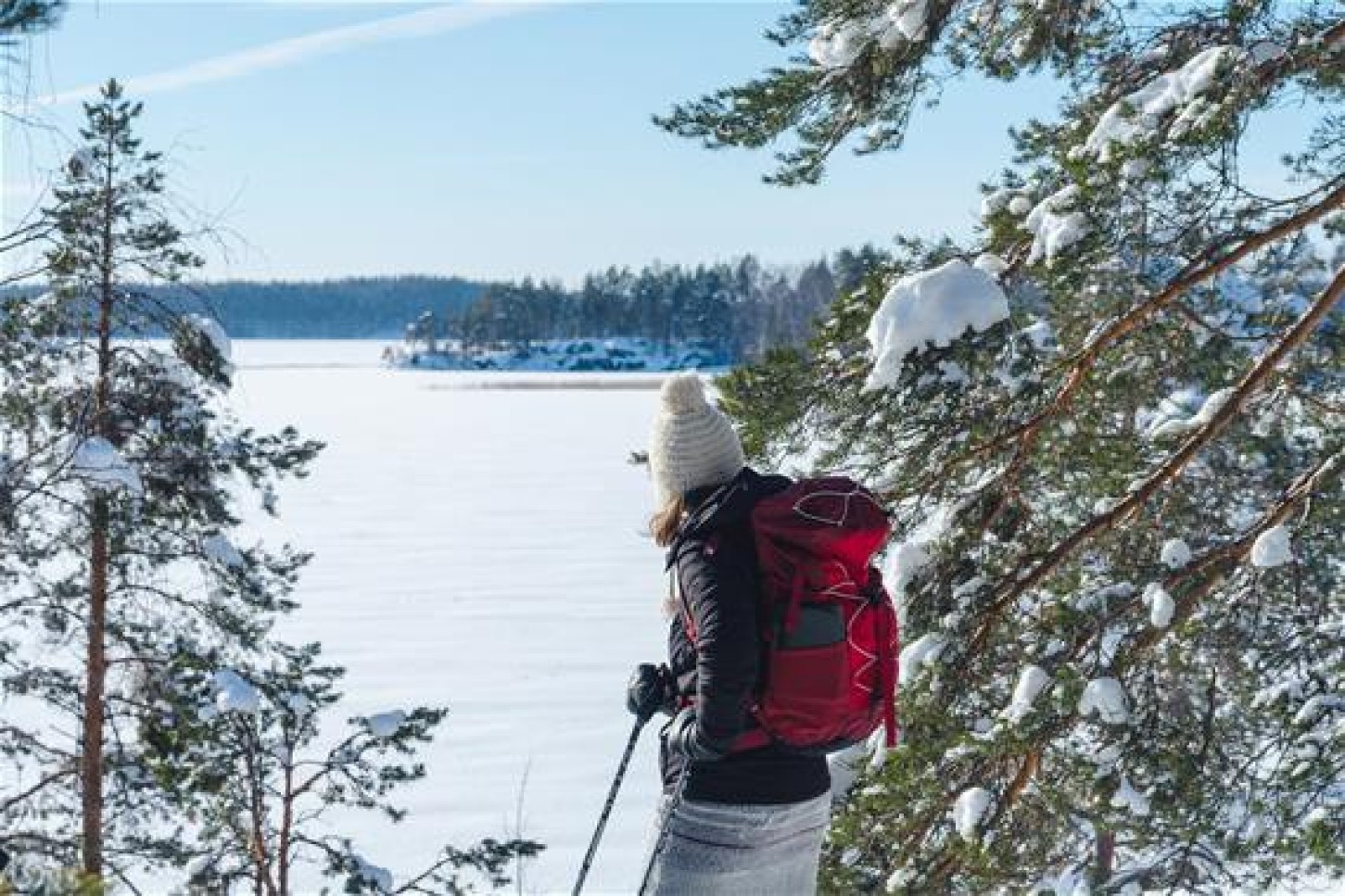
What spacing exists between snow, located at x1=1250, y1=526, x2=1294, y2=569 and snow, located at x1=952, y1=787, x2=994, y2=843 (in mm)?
1264

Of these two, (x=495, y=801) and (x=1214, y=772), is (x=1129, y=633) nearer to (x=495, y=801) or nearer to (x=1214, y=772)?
(x=1214, y=772)

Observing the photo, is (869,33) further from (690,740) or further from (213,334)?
(213,334)

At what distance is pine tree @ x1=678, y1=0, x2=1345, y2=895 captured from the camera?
13.4 ft

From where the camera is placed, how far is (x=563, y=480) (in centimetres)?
3562

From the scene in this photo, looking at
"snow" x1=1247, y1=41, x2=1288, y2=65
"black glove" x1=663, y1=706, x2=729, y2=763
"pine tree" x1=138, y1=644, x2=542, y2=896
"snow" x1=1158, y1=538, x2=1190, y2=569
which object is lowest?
"pine tree" x1=138, y1=644, x2=542, y2=896

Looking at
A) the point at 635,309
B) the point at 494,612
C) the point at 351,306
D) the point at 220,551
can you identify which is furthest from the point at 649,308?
the point at 220,551

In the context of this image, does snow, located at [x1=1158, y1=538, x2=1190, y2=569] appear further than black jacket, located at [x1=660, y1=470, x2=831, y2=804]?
Yes

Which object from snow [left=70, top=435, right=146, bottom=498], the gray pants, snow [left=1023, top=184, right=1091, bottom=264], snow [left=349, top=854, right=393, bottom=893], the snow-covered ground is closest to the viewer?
the gray pants

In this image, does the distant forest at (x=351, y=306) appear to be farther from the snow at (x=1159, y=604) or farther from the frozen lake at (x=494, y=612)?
the snow at (x=1159, y=604)

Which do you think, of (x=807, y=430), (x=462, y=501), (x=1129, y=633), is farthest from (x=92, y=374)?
(x=462, y=501)

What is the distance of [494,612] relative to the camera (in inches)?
825

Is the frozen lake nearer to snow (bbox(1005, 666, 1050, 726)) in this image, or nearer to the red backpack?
snow (bbox(1005, 666, 1050, 726))

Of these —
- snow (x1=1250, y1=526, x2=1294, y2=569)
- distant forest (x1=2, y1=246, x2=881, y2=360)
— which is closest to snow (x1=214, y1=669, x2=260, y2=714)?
snow (x1=1250, y1=526, x2=1294, y2=569)

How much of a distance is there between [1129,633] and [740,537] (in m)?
2.49
